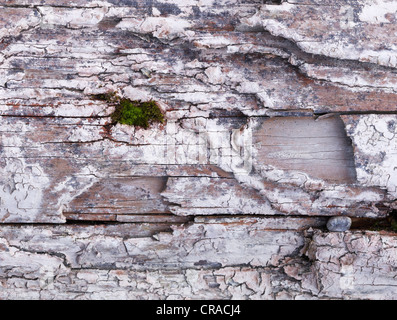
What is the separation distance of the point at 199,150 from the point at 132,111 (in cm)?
59

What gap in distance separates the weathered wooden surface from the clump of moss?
60 mm

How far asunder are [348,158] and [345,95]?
49cm

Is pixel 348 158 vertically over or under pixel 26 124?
under

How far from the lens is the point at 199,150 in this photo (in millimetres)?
2564

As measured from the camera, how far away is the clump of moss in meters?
2.46

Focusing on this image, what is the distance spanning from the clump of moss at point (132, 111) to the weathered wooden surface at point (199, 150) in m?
0.06

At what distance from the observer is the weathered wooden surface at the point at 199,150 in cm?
238

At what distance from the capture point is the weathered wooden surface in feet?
7.79

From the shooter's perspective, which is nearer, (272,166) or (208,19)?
(208,19)

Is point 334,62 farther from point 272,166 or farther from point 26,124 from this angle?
point 26,124

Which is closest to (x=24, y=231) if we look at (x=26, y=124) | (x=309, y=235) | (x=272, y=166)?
(x=26, y=124)

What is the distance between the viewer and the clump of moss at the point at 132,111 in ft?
8.09

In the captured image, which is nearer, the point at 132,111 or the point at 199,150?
the point at 132,111

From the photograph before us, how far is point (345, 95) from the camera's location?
2.45 metres
